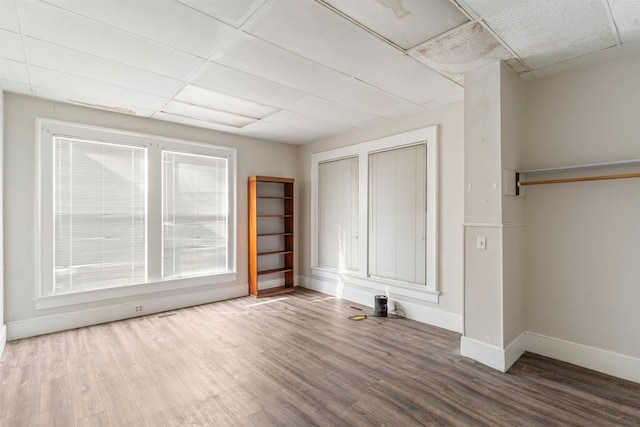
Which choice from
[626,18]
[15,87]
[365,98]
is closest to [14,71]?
[15,87]

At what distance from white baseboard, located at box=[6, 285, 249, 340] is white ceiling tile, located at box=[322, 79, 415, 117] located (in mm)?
3439

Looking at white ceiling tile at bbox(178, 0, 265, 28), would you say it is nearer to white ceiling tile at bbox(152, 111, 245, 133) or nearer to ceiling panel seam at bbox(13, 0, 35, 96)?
ceiling panel seam at bbox(13, 0, 35, 96)

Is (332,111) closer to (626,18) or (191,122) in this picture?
(191,122)

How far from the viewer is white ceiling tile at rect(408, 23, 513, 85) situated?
2.27m

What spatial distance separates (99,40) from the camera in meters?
2.31

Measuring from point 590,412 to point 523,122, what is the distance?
2.51m

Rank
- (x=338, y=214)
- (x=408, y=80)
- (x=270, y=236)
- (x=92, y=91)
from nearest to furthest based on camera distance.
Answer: (x=408, y=80) < (x=92, y=91) < (x=338, y=214) < (x=270, y=236)

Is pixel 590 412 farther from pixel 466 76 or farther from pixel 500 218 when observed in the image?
pixel 466 76

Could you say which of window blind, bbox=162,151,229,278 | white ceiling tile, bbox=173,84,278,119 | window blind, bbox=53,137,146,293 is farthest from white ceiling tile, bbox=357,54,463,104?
window blind, bbox=53,137,146,293

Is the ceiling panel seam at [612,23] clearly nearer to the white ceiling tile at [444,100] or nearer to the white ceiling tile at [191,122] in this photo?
the white ceiling tile at [444,100]

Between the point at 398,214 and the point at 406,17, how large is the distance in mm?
2629

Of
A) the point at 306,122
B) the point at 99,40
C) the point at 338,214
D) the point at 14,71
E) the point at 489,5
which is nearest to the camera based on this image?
the point at 489,5

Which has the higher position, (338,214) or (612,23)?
(612,23)

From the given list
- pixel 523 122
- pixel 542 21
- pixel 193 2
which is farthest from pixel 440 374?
pixel 193 2
